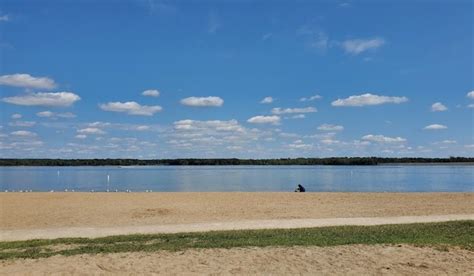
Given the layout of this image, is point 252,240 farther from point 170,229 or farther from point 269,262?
point 170,229

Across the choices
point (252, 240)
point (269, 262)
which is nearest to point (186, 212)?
point (252, 240)

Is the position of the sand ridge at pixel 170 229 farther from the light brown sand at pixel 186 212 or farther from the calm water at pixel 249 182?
the calm water at pixel 249 182

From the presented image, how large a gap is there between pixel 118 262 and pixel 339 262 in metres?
4.05

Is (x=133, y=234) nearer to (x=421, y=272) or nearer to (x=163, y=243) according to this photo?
(x=163, y=243)

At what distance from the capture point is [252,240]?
11.3m

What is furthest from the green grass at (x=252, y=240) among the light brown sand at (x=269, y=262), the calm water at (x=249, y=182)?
the calm water at (x=249, y=182)

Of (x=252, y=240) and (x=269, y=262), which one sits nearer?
(x=269, y=262)

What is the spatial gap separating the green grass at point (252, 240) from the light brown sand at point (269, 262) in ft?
1.84

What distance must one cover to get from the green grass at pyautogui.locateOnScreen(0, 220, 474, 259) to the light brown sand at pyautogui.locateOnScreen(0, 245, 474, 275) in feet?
1.84

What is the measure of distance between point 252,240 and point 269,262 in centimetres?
222

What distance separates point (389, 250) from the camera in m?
9.85

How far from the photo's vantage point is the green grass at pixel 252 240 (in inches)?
416

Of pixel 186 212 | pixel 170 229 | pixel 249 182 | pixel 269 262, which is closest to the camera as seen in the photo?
pixel 269 262

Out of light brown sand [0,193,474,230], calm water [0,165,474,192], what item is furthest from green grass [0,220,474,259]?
calm water [0,165,474,192]
